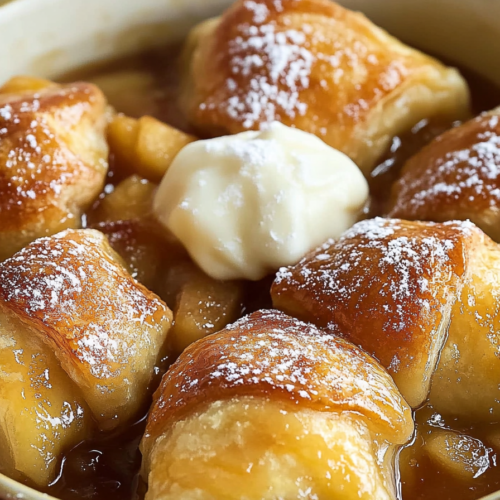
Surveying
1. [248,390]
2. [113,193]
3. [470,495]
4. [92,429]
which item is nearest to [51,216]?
[113,193]

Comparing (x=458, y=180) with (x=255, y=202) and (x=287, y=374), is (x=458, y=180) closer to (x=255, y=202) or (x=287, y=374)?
(x=255, y=202)

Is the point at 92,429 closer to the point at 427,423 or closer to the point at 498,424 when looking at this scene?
the point at 427,423

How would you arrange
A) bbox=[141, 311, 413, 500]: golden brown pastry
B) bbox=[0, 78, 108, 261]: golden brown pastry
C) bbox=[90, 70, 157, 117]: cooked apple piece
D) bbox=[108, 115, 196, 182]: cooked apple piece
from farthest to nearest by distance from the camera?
bbox=[90, 70, 157, 117]: cooked apple piece < bbox=[108, 115, 196, 182]: cooked apple piece < bbox=[0, 78, 108, 261]: golden brown pastry < bbox=[141, 311, 413, 500]: golden brown pastry

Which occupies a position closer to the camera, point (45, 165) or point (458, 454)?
point (458, 454)

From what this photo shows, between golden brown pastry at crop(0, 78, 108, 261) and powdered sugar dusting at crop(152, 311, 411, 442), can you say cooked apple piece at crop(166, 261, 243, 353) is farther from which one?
golden brown pastry at crop(0, 78, 108, 261)

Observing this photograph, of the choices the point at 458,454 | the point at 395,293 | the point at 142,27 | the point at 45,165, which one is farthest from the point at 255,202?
the point at 142,27

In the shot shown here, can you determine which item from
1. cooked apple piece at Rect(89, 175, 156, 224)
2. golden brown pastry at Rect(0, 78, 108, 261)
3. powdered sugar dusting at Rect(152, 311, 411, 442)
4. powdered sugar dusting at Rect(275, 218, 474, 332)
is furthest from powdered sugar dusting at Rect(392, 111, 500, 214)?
golden brown pastry at Rect(0, 78, 108, 261)

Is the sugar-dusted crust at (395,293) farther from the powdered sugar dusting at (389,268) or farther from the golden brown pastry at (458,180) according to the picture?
the golden brown pastry at (458,180)
